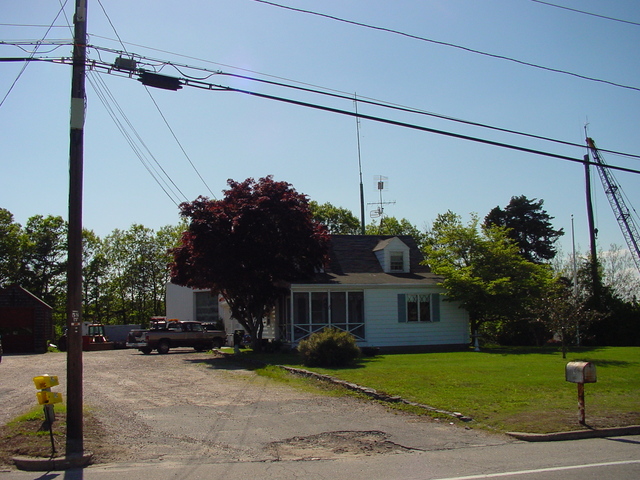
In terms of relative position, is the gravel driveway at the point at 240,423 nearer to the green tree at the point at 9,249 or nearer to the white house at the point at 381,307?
the white house at the point at 381,307

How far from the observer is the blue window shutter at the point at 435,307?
29.6 meters

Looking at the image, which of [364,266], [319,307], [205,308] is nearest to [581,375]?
[319,307]

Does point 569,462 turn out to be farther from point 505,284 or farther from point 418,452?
point 505,284

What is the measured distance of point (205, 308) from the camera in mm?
50281

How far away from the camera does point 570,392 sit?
14.1 metres

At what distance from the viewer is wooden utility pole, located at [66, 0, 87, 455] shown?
9781mm

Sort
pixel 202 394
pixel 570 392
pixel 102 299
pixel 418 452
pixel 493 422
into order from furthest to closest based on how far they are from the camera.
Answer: pixel 102 299, pixel 202 394, pixel 570 392, pixel 493 422, pixel 418 452

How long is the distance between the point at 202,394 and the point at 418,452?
25.8 feet

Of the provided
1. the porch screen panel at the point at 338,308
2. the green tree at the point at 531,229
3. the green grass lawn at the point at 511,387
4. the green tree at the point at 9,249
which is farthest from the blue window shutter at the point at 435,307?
the green tree at the point at 9,249

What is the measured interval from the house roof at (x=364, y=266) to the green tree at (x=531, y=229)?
106ft

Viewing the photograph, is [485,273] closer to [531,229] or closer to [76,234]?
[76,234]

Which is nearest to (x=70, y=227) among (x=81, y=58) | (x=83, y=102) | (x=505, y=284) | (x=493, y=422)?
(x=83, y=102)

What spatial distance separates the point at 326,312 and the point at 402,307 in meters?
3.78

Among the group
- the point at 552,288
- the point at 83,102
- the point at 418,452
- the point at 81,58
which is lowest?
the point at 418,452
